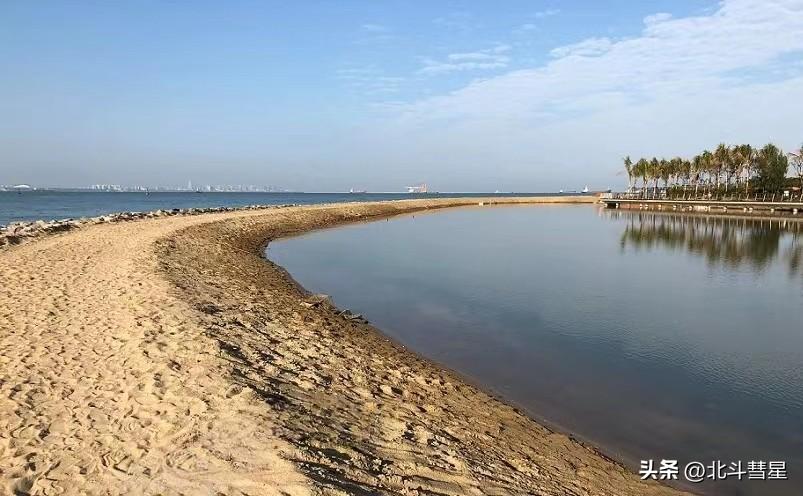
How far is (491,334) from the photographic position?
1191 cm

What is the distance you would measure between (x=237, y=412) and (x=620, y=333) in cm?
986

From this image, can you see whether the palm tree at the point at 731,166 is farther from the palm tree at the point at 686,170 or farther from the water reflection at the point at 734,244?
the water reflection at the point at 734,244

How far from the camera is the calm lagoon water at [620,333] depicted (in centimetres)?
736

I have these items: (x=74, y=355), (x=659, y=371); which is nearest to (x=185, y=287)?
(x=74, y=355)

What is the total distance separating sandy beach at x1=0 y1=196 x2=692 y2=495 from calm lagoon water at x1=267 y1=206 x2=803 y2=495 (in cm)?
113

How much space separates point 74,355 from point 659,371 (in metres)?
10.4

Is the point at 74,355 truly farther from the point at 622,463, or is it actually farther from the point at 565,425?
the point at 622,463

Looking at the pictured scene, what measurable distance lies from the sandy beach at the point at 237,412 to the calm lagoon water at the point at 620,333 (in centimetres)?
113

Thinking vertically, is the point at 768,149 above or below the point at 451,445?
above

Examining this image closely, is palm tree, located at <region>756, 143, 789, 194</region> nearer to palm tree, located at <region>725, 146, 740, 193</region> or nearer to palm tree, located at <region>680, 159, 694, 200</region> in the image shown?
palm tree, located at <region>725, 146, 740, 193</region>

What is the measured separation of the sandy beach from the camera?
4.57 metres

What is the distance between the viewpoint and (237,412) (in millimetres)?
5668

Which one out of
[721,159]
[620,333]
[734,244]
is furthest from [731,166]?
[620,333]

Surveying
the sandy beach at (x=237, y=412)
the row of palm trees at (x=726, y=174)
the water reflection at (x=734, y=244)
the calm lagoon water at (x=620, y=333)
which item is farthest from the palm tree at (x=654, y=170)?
the sandy beach at (x=237, y=412)
